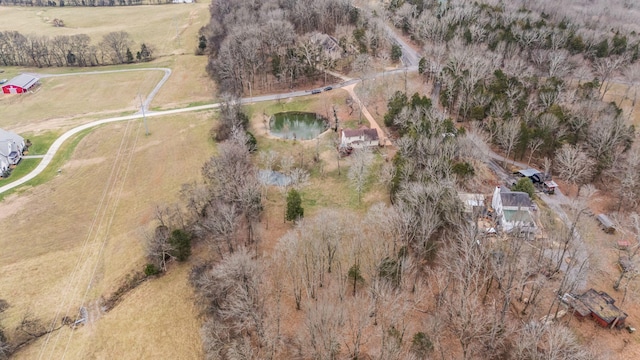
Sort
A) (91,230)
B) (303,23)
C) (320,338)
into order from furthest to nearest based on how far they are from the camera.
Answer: (303,23)
(91,230)
(320,338)

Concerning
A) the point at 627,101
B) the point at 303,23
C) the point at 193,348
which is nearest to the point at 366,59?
the point at 303,23

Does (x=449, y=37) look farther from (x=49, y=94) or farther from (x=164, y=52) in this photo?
(x=49, y=94)

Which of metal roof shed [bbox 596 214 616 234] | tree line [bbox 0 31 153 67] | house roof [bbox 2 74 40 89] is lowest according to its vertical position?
metal roof shed [bbox 596 214 616 234]

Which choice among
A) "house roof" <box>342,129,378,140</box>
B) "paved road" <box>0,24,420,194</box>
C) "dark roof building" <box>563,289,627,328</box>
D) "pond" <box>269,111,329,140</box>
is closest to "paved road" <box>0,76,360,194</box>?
"paved road" <box>0,24,420,194</box>

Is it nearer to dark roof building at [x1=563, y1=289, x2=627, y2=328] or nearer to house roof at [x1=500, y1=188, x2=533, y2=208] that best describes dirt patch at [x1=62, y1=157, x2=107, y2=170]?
house roof at [x1=500, y1=188, x2=533, y2=208]

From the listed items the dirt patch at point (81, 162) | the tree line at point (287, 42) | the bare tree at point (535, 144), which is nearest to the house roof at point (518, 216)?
the bare tree at point (535, 144)

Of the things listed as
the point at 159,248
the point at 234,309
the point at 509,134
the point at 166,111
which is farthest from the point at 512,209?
the point at 166,111
